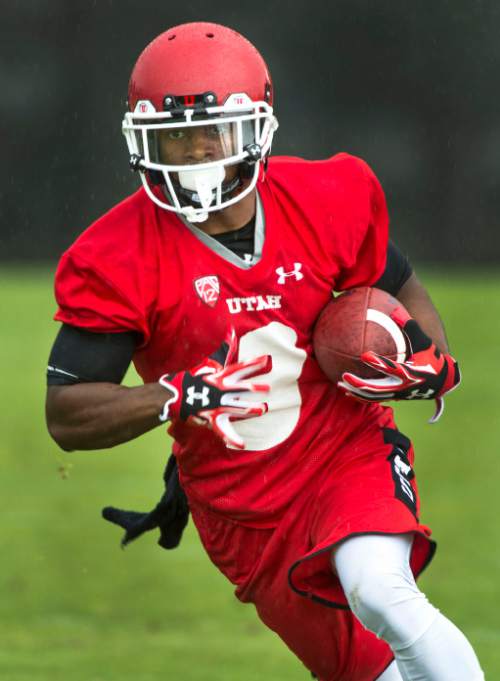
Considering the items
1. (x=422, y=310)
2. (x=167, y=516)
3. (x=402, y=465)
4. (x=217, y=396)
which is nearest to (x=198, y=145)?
(x=217, y=396)

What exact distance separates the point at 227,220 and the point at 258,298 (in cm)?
25

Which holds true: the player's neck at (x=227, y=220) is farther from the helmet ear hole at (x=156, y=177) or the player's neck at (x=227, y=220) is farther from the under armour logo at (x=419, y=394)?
the under armour logo at (x=419, y=394)

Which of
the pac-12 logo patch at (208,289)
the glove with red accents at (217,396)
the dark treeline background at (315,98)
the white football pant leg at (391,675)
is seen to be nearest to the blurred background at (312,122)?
the dark treeline background at (315,98)

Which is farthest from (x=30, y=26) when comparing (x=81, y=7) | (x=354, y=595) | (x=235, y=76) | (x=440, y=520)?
(x=354, y=595)

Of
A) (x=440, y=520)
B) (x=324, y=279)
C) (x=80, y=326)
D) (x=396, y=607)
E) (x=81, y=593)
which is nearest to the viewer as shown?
(x=396, y=607)

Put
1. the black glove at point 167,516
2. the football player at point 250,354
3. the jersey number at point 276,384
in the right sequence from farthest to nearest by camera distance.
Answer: the black glove at point 167,516
the jersey number at point 276,384
the football player at point 250,354

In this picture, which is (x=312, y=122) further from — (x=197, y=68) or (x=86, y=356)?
(x=86, y=356)

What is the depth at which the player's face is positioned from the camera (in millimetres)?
3527

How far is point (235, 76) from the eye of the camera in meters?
3.61

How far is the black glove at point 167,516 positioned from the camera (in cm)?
414

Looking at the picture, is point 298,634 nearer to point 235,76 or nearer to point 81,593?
point 235,76

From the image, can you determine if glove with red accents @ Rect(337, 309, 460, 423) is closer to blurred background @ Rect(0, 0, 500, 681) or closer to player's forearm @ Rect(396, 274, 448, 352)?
player's forearm @ Rect(396, 274, 448, 352)

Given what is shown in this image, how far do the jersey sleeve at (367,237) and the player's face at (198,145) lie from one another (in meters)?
0.45

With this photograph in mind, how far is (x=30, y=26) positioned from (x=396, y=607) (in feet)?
33.3
